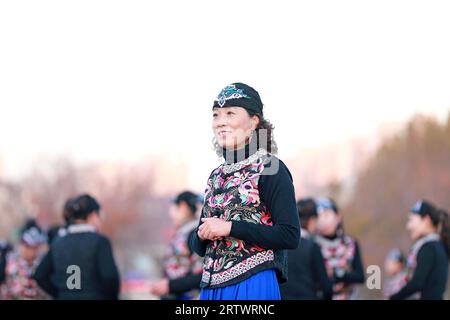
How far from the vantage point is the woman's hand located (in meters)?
3.54

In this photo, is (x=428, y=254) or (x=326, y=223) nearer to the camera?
(x=428, y=254)

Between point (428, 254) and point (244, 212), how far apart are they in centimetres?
334

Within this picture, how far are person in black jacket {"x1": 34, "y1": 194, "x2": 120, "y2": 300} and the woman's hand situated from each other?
8.39 feet

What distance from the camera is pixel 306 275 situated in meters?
6.07

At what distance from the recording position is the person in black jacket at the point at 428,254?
21.5ft

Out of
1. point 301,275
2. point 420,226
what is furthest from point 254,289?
point 420,226

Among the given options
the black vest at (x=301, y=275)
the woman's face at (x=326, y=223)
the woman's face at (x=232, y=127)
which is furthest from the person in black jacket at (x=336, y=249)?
the woman's face at (x=232, y=127)

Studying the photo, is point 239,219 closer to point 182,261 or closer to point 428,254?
point 428,254

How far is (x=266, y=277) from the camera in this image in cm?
363

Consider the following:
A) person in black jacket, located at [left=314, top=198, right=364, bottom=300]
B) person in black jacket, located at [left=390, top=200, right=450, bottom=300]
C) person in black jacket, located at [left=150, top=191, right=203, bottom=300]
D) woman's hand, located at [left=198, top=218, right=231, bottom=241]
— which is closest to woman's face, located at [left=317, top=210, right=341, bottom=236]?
person in black jacket, located at [left=314, top=198, right=364, bottom=300]
